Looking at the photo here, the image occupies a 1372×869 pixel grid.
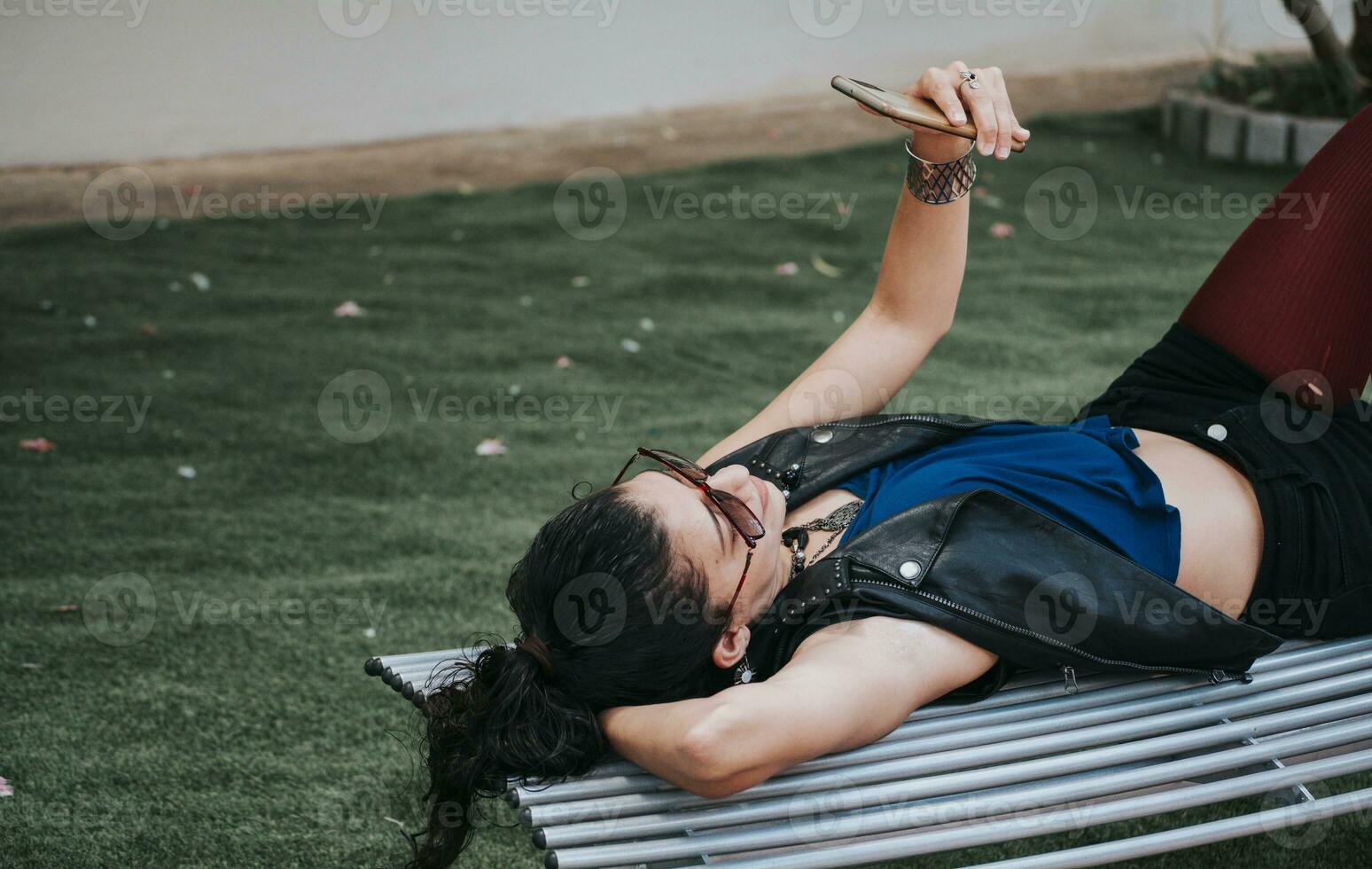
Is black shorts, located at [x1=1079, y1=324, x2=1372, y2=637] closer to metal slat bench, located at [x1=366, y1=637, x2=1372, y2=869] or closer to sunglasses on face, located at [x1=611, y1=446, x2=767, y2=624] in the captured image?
metal slat bench, located at [x1=366, y1=637, x2=1372, y2=869]

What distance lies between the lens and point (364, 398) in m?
4.84

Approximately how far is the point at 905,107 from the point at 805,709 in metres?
1.02

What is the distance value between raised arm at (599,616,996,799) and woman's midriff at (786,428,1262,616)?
350 mm

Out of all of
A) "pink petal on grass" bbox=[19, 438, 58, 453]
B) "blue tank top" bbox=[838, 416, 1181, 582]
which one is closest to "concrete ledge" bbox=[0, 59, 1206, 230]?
"pink petal on grass" bbox=[19, 438, 58, 453]

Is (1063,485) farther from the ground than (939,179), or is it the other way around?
(939,179)

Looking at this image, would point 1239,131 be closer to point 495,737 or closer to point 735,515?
point 735,515

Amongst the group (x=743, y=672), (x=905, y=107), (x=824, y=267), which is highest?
(x=905, y=107)

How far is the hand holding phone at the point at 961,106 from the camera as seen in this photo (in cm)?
215

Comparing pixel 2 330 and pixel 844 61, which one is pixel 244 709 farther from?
pixel 844 61

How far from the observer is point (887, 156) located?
7.57 metres

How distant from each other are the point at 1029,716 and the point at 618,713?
622 millimetres

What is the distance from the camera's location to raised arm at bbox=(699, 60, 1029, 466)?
7.98ft

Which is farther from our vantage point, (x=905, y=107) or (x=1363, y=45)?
(x=1363, y=45)

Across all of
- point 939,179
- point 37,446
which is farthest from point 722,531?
point 37,446
